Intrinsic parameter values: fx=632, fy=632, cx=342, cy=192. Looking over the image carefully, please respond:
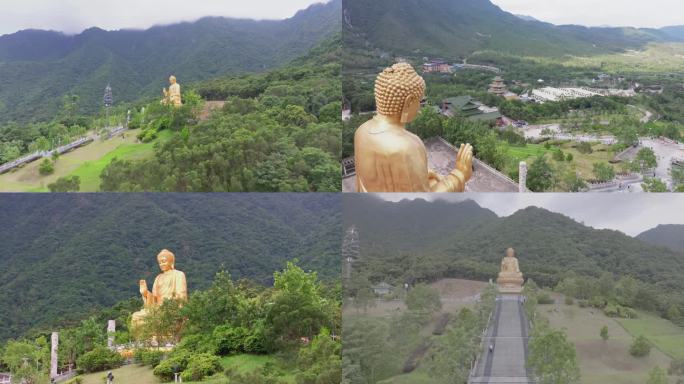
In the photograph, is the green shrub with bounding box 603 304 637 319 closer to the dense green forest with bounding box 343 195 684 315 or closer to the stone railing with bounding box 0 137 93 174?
the dense green forest with bounding box 343 195 684 315

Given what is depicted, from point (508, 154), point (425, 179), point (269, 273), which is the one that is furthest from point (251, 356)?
point (508, 154)

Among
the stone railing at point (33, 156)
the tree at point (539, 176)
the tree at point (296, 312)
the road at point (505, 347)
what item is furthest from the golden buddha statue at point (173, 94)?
the road at point (505, 347)

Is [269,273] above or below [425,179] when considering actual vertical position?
below

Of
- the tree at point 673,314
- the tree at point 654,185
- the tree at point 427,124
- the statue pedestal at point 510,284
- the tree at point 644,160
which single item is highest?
the tree at point 427,124

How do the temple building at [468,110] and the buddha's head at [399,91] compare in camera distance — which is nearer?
the buddha's head at [399,91]

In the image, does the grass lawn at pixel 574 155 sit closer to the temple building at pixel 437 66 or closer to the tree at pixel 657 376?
the temple building at pixel 437 66

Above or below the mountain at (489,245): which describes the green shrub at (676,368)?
below

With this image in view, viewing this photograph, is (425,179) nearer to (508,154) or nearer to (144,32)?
(508,154)
